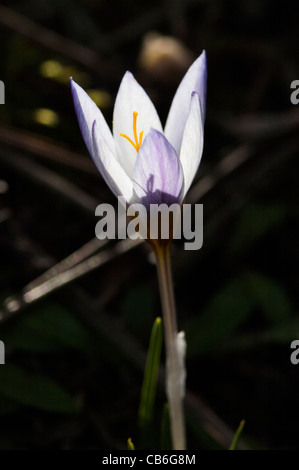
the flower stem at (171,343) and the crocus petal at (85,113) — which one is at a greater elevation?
the crocus petal at (85,113)

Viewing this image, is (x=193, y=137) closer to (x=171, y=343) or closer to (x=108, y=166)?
(x=108, y=166)

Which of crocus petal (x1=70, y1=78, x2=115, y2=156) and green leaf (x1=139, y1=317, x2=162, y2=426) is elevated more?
crocus petal (x1=70, y1=78, x2=115, y2=156)

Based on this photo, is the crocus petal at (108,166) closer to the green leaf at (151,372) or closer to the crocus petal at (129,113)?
the crocus petal at (129,113)

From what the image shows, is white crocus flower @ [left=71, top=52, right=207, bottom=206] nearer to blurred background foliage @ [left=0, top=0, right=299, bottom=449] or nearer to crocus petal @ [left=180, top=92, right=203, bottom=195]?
crocus petal @ [left=180, top=92, right=203, bottom=195]

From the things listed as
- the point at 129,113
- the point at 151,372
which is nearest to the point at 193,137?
the point at 129,113

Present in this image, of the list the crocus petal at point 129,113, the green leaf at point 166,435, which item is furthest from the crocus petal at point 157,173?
the green leaf at point 166,435

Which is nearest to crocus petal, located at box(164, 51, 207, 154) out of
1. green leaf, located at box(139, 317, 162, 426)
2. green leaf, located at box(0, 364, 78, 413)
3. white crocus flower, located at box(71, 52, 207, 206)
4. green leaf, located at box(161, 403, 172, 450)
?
white crocus flower, located at box(71, 52, 207, 206)

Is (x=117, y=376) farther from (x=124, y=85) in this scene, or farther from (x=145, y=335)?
(x=124, y=85)
